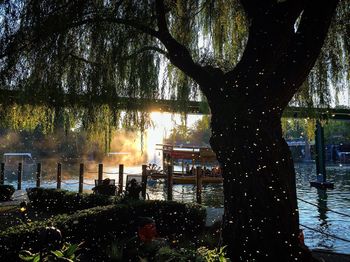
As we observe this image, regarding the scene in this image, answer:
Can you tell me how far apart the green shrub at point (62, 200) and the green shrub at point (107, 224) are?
2.22m

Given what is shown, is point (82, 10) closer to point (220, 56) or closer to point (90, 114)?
point (90, 114)

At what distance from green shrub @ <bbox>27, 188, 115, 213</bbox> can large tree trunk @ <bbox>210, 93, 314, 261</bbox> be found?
20.2 ft

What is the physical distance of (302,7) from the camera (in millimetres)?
5254

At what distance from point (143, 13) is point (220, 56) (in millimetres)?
2180

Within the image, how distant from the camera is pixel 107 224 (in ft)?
25.2

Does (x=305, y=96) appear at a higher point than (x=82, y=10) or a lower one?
lower

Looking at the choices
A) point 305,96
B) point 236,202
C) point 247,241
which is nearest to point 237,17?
point 305,96

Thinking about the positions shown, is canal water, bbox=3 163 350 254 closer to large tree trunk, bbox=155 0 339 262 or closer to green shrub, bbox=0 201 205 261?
green shrub, bbox=0 201 205 261

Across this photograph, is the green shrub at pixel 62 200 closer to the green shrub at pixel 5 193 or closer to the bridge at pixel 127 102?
the green shrub at pixel 5 193

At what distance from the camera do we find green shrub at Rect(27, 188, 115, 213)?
11109mm

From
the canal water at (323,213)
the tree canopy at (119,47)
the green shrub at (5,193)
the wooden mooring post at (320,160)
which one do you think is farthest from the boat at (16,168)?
the tree canopy at (119,47)

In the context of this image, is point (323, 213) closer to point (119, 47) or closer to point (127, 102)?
point (127, 102)

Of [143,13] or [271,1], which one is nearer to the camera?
[271,1]

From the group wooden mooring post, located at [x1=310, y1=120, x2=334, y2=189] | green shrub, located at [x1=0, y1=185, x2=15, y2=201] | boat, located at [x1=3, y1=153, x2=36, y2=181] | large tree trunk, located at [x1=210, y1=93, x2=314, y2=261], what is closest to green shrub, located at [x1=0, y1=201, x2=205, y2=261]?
large tree trunk, located at [x1=210, y1=93, x2=314, y2=261]
